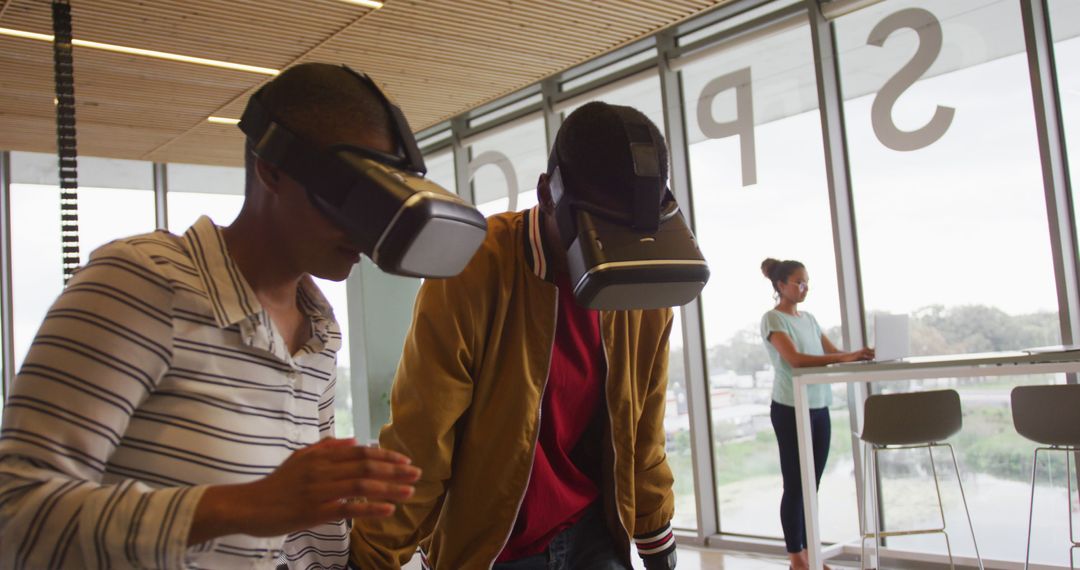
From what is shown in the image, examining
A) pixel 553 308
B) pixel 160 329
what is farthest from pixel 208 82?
pixel 160 329

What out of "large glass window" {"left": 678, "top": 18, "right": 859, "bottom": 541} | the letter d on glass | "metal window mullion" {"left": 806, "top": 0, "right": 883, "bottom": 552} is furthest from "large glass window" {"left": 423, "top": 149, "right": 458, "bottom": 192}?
"metal window mullion" {"left": 806, "top": 0, "right": 883, "bottom": 552}

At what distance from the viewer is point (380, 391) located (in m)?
9.39

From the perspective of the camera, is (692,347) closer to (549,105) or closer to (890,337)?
(890,337)

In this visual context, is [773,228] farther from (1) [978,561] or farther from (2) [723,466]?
(1) [978,561]

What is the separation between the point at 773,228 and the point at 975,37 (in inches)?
62.1

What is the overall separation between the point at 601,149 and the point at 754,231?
4.69 meters

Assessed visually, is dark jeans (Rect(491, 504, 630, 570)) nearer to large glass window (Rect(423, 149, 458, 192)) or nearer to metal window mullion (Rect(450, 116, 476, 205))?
metal window mullion (Rect(450, 116, 476, 205))

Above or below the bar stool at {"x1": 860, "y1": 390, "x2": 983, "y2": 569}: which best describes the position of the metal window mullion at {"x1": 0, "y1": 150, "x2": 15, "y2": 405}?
above

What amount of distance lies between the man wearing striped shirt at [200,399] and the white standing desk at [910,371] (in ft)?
9.84

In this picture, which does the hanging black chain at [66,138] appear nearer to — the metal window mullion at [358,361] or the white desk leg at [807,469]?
the white desk leg at [807,469]

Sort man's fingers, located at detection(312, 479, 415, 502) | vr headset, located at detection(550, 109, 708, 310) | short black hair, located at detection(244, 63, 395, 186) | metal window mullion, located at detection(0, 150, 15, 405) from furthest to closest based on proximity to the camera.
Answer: metal window mullion, located at detection(0, 150, 15, 405) → vr headset, located at detection(550, 109, 708, 310) → short black hair, located at detection(244, 63, 395, 186) → man's fingers, located at detection(312, 479, 415, 502)

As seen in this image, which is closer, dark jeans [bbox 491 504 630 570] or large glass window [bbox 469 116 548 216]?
dark jeans [bbox 491 504 630 570]

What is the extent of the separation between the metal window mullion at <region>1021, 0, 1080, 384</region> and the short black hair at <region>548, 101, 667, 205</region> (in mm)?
3922

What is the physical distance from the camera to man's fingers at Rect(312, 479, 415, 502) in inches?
31.1
